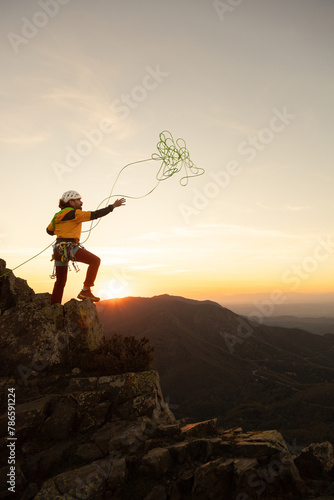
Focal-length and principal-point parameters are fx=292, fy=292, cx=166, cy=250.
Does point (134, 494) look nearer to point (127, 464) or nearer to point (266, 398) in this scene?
point (127, 464)

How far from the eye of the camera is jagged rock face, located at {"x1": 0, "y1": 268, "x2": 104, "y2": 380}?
10.6 metres

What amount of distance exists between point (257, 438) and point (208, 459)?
79.2 inches

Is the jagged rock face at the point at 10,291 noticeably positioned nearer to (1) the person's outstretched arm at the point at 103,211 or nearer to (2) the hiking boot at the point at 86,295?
(2) the hiking boot at the point at 86,295

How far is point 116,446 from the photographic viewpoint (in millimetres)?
8375

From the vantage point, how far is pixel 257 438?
31.6ft

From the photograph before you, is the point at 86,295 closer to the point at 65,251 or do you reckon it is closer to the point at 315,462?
the point at 65,251

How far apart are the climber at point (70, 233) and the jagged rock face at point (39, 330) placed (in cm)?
125

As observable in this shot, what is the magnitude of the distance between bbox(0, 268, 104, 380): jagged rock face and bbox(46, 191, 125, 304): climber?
125 centimetres

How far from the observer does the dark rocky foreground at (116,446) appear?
7.54 meters

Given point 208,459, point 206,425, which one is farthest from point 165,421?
point 208,459

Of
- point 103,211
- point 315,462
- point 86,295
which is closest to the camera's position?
point 315,462

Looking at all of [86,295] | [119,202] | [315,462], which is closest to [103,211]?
[119,202]

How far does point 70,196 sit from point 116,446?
8624 millimetres

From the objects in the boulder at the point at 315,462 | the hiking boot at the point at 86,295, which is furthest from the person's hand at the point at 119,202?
the boulder at the point at 315,462
